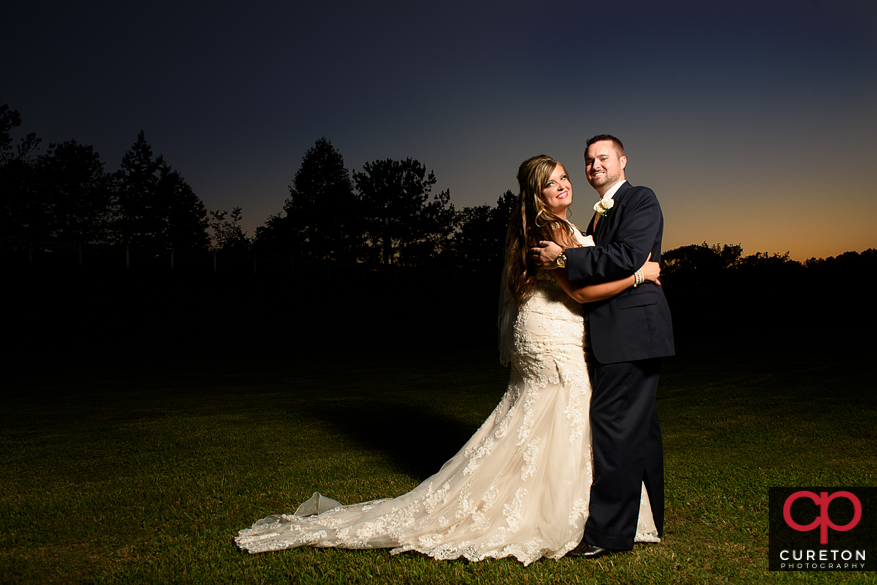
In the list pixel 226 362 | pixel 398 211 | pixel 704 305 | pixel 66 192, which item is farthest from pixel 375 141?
pixel 226 362

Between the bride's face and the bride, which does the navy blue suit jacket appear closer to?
the bride

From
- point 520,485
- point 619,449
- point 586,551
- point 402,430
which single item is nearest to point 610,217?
point 619,449

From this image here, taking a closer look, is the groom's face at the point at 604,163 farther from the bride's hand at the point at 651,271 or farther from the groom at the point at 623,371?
the bride's hand at the point at 651,271

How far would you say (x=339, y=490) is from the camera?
15.9 ft

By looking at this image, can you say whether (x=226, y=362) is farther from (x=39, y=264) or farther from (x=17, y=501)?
(x=17, y=501)

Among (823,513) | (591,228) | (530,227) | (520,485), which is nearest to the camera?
(520,485)

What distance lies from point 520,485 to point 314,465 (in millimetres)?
2913

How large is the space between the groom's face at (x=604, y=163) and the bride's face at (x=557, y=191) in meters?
0.16

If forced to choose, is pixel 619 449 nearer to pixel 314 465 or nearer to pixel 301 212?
pixel 314 465

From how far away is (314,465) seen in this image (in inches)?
225

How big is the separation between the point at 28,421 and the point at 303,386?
513cm

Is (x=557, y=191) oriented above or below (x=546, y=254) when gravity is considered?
above

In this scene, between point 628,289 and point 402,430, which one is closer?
point 628,289

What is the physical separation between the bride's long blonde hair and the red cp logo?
2322mm
